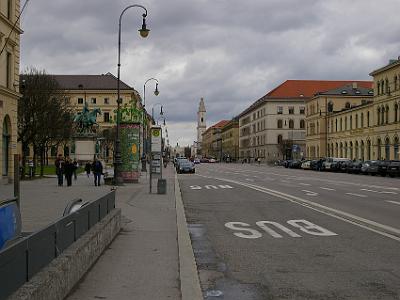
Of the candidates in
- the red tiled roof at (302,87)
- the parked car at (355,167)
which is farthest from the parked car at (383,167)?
the red tiled roof at (302,87)

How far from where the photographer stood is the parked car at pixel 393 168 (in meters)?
54.3

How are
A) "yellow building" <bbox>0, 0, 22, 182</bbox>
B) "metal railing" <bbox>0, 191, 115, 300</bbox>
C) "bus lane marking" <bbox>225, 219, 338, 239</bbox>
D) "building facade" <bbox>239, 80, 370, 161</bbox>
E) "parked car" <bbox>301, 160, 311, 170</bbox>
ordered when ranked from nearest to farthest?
1. "metal railing" <bbox>0, 191, 115, 300</bbox>
2. "bus lane marking" <bbox>225, 219, 338, 239</bbox>
3. "yellow building" <bbox>0, 0, 22, 182</bbox>
4. "parked car" <bbox>301, 160, 311, 170</bbox>
5. "building facade" <bbox>239, 80, 370, 161</bbox>

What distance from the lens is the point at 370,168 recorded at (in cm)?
6025

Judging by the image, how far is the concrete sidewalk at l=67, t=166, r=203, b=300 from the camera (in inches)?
288

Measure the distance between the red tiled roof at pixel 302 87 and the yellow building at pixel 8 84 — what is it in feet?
376

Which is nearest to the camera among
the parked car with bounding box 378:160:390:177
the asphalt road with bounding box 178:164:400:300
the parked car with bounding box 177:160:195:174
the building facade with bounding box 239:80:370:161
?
the asphalt road with bounding box 178:164:400:300

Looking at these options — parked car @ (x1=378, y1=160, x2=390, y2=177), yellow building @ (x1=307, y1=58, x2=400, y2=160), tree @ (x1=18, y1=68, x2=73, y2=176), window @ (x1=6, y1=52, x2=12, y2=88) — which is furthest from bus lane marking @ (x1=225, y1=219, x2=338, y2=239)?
yellow building @ (x1=307, y1=58, x2=400, y2=160)

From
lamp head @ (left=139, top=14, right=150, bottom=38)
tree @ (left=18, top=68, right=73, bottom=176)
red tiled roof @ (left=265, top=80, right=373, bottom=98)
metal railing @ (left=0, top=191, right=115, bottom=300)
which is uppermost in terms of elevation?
red tiled roof @ (left=265, top=80, right=373, bottom=98)

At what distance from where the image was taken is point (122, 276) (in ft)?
27.3

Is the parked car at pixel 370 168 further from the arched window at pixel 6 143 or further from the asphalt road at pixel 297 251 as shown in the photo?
the asphalt road at pixel 297 251

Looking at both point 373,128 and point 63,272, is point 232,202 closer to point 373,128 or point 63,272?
point 63,272

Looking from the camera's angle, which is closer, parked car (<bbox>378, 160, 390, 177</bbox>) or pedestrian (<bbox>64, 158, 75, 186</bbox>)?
pedestrian (<bbox>64, 158, 75, 186</bbox>)

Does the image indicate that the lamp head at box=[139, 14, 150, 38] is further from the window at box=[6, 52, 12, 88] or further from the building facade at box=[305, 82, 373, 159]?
the building facade at box=[305, 82, 373, 159]

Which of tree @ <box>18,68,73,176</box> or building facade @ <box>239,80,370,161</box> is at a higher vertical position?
building facade @ <box>239,80,370,161</box>
